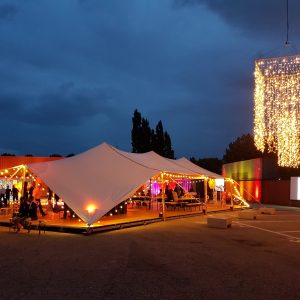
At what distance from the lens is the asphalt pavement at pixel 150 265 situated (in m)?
5.92

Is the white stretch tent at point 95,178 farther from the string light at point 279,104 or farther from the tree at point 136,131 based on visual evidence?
the tree at point 136,131

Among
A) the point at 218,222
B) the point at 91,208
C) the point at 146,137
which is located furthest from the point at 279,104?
the point at 146,137

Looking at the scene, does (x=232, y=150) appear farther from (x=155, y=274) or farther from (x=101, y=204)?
(x=155, y=274)

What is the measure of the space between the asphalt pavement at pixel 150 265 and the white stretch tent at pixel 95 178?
1579mm

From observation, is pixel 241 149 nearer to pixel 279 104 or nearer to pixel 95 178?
pixel 279 104

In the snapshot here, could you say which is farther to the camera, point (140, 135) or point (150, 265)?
point (140, 135)

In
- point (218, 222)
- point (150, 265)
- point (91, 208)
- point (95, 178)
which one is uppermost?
point (95, 178)

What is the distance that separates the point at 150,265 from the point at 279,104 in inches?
643

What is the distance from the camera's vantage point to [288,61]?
20.3 m

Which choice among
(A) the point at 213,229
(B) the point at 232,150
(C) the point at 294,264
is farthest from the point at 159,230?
(B) the point at 232,150

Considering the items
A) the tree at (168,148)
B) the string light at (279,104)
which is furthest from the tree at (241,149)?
the string light at (279,104)

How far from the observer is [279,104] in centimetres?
2216

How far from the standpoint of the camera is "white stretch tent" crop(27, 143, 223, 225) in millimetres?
13969

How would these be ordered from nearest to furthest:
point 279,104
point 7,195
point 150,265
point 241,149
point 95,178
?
point 150,265 → point 95,178 → point 279,104 → point 7,195 → point 241,149
